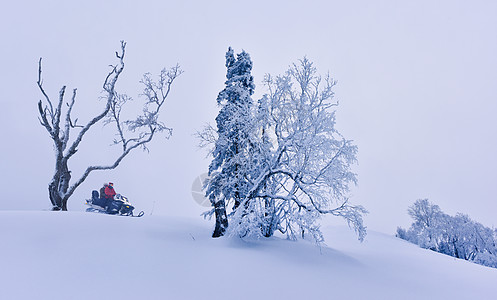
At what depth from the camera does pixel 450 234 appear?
33.0 metres

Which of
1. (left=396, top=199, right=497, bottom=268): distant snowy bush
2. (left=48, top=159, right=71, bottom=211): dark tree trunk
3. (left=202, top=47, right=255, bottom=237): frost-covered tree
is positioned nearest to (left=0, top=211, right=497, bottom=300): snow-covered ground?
(left=202, top=47, right=255, bottom=237): frost-covered tree

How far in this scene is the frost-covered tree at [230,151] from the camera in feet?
34.3

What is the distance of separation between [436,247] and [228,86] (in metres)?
40.4

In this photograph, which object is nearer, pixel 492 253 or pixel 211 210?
pixel 211 210

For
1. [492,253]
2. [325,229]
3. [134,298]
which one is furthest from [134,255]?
[492,253]

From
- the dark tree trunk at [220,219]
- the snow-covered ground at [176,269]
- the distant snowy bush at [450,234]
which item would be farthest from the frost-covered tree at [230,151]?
the distant snowy bush at [450,234]

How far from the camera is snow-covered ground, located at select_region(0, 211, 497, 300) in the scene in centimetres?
459

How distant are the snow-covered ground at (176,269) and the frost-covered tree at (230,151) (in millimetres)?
2102

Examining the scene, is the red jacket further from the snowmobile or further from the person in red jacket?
the snowmobile

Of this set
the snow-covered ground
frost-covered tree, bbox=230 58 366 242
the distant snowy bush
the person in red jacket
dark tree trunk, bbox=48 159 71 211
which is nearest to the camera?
the snow-covered ground

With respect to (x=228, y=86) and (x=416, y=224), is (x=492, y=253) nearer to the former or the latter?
(x=416, y=224)

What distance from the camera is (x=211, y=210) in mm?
11305

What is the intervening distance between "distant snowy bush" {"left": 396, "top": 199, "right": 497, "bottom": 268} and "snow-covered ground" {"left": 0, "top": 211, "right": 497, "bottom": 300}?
101 ft

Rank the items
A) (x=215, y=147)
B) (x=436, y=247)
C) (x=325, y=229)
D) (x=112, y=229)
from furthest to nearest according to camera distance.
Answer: (x=436, y=247), (x=325, y=229), (x=215, y=147), (x=112, y=229)
